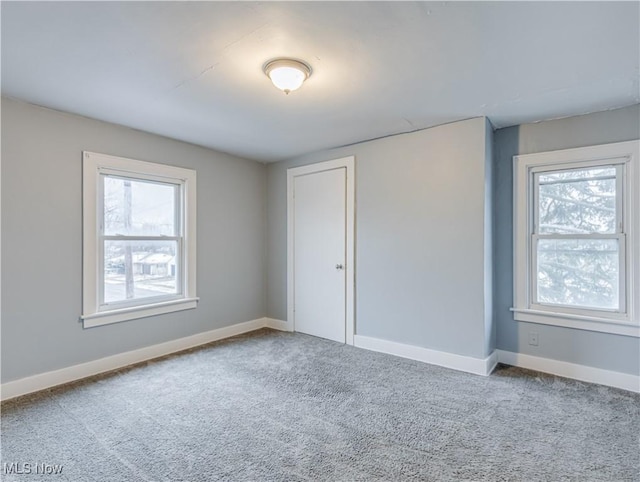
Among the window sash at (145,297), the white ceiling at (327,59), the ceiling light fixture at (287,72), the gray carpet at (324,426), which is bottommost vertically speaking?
the gray carpet at (324,426)

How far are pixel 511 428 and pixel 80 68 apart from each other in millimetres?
3593

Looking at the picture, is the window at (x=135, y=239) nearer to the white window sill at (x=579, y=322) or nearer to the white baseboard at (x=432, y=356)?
the white baseboard at (x=432, y=356)

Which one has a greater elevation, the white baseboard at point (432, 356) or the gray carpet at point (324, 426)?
the white baseboard at point (432, 356)

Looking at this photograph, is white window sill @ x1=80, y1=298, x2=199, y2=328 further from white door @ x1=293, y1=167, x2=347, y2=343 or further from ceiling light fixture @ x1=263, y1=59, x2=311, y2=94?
ceiling light fixture @ x1=263, y1=59, x2=311, y2=94

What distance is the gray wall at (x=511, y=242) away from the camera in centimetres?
284

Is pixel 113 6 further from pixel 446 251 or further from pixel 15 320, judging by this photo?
pixel 446 251

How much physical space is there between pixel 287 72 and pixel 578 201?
2.75 metres

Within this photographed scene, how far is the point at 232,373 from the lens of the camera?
3115mm

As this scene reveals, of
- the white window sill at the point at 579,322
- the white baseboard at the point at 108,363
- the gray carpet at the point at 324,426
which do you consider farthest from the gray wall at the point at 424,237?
the white baseboard at the point at 108,363

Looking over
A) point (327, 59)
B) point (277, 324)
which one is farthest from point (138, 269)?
point (327, 59)

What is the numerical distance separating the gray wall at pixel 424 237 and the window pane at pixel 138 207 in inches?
78.3

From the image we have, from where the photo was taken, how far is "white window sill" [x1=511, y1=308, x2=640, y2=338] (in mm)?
2811

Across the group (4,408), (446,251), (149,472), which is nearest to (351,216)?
(446,251)

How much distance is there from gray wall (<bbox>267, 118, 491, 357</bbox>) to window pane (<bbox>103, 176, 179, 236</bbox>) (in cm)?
199
